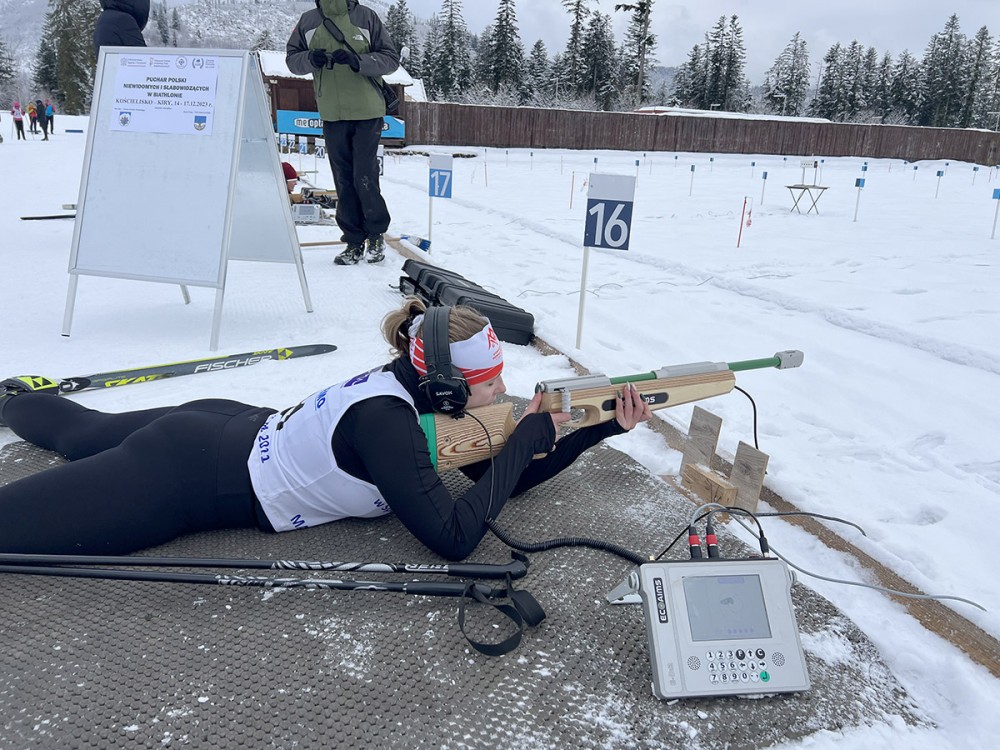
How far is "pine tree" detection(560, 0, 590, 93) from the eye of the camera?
6191 cm

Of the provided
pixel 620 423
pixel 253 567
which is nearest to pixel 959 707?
pixel 620 423

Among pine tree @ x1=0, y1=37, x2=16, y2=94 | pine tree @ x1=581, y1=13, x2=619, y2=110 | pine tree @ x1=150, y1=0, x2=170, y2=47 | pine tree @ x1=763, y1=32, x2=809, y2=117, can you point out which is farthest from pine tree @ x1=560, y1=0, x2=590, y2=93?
pine tree @ x1=150, y1=0, x2=170, y2=47

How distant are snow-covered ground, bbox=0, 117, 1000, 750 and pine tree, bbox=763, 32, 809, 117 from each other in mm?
72314

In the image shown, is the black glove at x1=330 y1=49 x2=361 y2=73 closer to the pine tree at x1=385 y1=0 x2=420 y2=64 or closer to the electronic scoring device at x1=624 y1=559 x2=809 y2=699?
the electronic scoring device at x1=624 y1=559 x2=809 y2=699

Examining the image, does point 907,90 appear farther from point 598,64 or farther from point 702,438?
point 702,438

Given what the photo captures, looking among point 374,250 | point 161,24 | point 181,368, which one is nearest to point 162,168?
point 181,368

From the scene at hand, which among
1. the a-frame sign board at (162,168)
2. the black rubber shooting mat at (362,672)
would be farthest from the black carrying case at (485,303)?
the black rubber shooting mat at (362,672)

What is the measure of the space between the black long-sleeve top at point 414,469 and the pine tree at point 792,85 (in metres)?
82.8

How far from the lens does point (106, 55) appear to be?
442cm

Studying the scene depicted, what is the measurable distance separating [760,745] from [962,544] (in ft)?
5.13

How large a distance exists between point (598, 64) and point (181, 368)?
214 feet

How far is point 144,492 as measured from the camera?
2250 millimetres

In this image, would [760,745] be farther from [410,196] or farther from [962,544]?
[410,196]

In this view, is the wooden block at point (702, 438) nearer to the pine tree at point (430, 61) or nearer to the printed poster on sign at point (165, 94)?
the printed poster on sign at point (165, 94)
